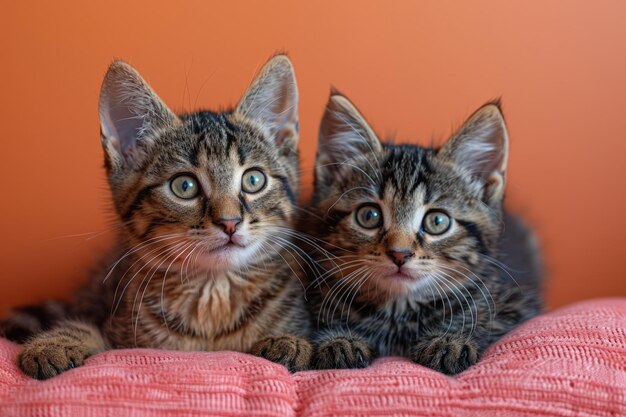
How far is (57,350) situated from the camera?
1342mm

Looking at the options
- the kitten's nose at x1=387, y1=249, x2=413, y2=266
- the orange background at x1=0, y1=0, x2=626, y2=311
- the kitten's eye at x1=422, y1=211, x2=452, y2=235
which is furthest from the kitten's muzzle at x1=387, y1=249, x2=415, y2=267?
the orange background at x1=0, y1=0, x2=626, y2=311

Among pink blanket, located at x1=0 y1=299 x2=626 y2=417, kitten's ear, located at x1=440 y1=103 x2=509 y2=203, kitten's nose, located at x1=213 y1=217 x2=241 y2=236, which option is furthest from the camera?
kitten's ear, located at x1=440 y1=103 x2=509 y2=203

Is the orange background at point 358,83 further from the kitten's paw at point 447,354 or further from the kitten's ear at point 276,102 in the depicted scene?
the kitten's paw at point 447,354

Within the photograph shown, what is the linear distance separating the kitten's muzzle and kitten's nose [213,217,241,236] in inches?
14.8

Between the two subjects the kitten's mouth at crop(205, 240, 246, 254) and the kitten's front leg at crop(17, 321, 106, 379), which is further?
the kitten's mouth at crop(205, 240, 246, 254)

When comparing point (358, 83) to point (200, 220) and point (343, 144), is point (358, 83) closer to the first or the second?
point (343, 144)

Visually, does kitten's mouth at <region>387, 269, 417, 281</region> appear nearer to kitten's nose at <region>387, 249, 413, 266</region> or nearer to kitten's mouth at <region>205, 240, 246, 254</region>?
kitten's nose at <region>387, 249, 413, 266</region>

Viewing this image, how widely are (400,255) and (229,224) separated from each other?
16.2 inches

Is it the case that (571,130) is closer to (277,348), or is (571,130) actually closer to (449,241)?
(449,241)

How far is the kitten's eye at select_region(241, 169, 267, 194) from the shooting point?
5.08 feet

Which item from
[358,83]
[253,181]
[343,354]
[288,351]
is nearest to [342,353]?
[343,354]

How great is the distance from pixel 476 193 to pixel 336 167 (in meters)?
0.40

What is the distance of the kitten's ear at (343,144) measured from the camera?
169 centimetres

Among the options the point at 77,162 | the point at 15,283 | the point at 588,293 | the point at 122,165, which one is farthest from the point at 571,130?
the point at 15,283
